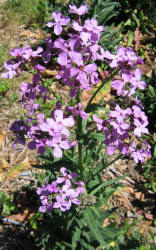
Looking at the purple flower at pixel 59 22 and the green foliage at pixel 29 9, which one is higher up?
the green foliage at pixel 29 9

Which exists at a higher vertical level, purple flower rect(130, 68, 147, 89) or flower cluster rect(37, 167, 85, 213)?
purple flower rect(130, 68, 147, 89)

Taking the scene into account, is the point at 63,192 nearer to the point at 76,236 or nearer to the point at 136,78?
the point at 76,236

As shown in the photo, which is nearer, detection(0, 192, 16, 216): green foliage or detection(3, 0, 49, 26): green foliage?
detection(0, 192, 16, 216): green foliage

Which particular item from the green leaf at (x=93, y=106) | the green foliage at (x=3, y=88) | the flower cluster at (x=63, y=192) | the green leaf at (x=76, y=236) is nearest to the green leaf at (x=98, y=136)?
the green leaf at (x=93, y=106)

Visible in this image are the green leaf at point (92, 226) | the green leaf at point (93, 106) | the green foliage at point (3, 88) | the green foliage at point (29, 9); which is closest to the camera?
the green leaf at point (93, 106)

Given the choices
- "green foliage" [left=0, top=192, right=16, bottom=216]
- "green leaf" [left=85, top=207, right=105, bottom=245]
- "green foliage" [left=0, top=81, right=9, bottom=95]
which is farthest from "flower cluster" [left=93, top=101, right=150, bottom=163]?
"green foliage" [left=0, top=81, right=9, bottom=95]

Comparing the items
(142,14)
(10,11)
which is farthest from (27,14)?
(142,14)

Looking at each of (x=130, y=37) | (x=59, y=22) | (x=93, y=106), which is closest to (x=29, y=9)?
(x=130, y=37)

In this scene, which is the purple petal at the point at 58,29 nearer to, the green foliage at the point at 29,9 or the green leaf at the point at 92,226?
the green leaf at the point at 92,226

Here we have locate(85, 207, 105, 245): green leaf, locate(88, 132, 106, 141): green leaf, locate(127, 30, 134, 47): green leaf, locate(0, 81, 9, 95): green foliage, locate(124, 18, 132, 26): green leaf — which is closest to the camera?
locate(88, 132, 106, 141): green leaf

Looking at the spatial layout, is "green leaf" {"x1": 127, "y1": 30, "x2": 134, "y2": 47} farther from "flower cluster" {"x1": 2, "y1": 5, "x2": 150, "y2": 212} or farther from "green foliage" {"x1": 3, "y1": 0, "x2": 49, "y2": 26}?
"flower cluster" {"x1": 2, "y1": 5, "x2": 150, "y2": 212}

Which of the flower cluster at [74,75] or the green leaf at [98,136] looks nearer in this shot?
the flower cluster at [74,75]
